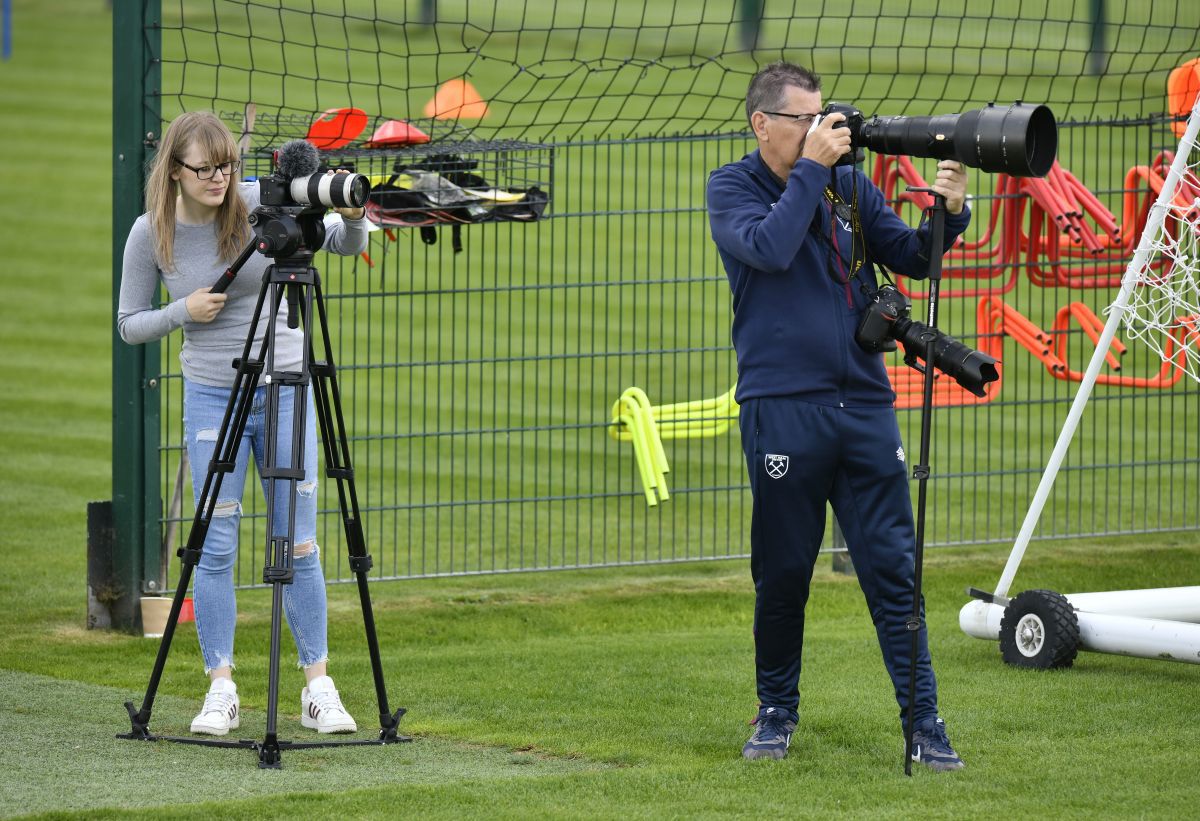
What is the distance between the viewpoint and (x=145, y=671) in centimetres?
594

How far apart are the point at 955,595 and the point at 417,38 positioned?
18972 millimetres

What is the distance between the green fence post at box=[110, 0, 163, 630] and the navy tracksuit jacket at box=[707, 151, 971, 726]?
2767 mm

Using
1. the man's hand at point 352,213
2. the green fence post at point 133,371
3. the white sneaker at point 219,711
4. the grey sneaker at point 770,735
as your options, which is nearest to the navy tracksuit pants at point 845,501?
the grey sneaker at point 770,735

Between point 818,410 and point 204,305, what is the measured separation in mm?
1787

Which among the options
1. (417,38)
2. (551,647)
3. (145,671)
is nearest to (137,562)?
(145,671)

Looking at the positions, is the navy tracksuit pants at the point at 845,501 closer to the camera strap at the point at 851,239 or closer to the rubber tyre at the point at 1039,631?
the camera strap at the point at 851,239

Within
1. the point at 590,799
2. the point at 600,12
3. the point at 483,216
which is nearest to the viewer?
the point at 590,799

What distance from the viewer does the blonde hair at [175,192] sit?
4887mm

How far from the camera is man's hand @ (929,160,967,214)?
14.2 feet

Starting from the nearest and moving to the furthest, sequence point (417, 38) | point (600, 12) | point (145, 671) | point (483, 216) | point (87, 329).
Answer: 1. point (145, 671)
2. point (483, 216)
3. point (87, 329)
4. point (417, 38)
5. point (600, 12)

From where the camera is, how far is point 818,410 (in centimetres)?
443

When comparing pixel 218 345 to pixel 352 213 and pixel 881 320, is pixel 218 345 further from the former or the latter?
pixel 881 320

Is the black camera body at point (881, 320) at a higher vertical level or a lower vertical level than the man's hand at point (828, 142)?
lower

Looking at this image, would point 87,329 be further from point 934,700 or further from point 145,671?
point 934,700
